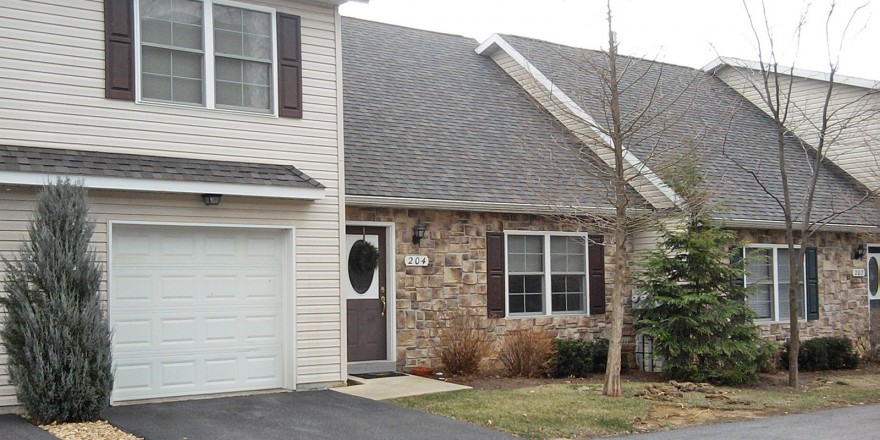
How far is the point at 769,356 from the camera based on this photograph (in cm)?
1472

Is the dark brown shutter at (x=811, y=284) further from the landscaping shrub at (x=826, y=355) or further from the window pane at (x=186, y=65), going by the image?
the window pane at (x=186, y=65)

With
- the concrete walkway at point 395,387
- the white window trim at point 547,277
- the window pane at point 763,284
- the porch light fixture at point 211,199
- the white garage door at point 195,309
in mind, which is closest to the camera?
the white garage door at point 195,309

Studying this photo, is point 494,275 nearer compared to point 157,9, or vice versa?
point 157,9

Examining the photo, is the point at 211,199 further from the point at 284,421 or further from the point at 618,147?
the point at 618,147

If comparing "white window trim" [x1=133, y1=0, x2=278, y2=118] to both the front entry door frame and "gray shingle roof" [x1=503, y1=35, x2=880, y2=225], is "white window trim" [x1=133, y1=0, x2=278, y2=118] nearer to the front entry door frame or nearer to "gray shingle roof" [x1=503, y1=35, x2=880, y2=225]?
the front entry door frame

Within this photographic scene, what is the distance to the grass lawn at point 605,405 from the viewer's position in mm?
9531

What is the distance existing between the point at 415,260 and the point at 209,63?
14.5ft


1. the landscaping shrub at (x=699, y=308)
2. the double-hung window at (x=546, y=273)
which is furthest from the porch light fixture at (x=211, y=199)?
the landscaping shrub at (x=699, y=308)

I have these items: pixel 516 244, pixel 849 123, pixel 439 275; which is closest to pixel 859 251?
pixel 849 123

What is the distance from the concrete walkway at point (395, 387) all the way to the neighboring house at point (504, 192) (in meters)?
0.96

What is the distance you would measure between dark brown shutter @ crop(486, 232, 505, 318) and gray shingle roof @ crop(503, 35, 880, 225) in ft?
10.8

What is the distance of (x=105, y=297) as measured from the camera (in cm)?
990

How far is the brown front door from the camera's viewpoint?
13133mm

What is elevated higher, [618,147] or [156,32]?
[156,32]
